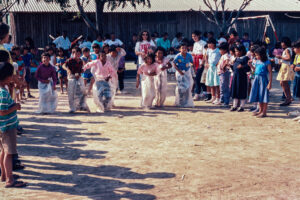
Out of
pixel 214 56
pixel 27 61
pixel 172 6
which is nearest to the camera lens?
pixel 214 56

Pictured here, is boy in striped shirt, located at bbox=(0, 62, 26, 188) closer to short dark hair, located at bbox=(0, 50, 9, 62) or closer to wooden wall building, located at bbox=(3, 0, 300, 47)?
short dark hair, located at bbox=(0, 50, 9, 62)

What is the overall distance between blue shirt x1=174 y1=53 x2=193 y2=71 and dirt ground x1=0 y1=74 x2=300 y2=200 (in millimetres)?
1354

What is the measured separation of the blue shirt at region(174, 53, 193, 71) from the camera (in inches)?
370

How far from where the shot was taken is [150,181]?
4.52 meters

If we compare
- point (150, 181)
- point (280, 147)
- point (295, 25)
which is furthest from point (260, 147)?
point (295, 25)

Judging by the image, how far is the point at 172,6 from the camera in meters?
21.2

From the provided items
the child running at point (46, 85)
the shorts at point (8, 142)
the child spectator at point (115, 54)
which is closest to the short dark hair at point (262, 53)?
the child spectator at point (115, 54)

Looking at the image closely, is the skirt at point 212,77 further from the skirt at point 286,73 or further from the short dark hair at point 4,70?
the short dark hair at point 4,70

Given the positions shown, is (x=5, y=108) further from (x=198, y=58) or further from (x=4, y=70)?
(x=198, y=58)

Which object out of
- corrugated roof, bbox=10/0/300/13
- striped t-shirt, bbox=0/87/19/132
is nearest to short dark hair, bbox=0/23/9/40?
striped t-shirt, bbox=0/87/19/132

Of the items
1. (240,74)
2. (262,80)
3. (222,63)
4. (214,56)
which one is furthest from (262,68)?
(214,56)

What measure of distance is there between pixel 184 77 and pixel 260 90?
2166 millimetres

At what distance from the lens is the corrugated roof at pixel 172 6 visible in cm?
1950

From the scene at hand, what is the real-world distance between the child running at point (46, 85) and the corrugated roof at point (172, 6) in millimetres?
11497
